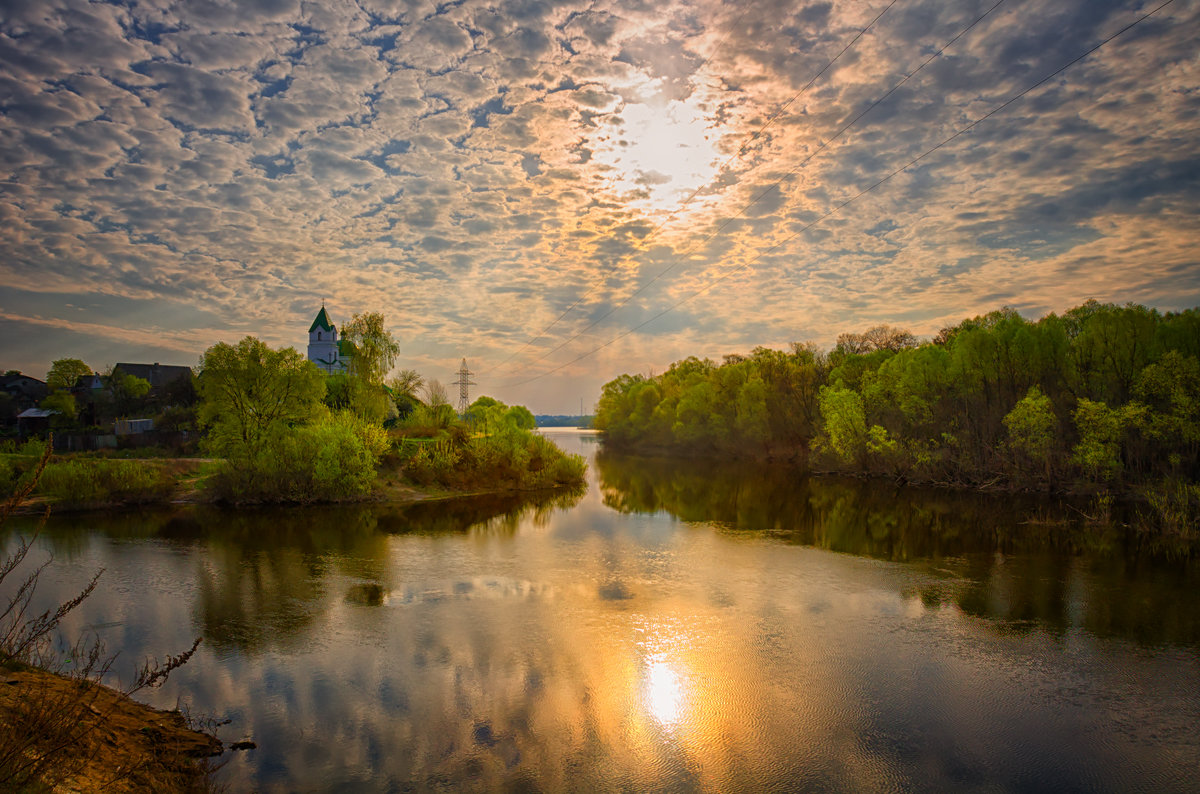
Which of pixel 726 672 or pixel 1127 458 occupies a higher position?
pixel 1127 458

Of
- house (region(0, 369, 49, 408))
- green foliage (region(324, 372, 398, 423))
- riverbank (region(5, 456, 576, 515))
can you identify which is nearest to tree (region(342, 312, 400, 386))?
green foliage (region(324, 372, 398, 423))

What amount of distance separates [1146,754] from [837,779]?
475 cm

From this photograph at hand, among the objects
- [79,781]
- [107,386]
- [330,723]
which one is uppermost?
[107,386]

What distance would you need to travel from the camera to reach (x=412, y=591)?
17047mm

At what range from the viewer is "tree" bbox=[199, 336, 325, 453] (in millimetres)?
33375

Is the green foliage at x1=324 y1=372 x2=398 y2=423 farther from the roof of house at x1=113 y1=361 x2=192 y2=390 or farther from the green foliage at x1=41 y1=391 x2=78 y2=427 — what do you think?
the roof of house at x1=113 y1=361 x2=192 y2=390

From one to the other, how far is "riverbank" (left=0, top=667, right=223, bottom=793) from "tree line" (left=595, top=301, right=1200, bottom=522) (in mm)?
35741

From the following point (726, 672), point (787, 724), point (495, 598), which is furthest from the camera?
point (495, 598)

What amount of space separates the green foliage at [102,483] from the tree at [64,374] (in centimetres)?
4998

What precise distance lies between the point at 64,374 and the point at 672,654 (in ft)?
285

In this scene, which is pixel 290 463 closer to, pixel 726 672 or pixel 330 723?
pixel 330 723

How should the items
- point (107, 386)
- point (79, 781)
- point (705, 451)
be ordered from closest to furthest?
point (79, 781), point (107, 386), point (705, 451)

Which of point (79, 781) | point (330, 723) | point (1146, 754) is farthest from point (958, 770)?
point (79, 781)

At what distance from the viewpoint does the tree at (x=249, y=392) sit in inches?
1314
